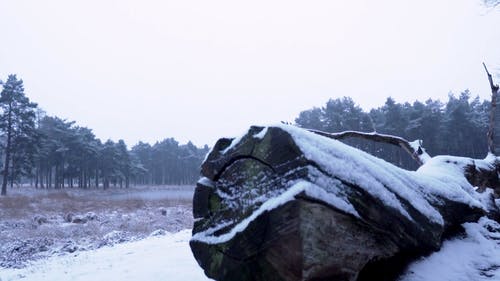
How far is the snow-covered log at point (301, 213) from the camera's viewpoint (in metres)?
2.24

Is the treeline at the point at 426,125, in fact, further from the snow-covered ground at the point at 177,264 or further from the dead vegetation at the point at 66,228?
the snow-covered ground at the point at 177,264

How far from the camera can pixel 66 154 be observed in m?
50.3

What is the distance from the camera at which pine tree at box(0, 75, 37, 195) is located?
116 feet

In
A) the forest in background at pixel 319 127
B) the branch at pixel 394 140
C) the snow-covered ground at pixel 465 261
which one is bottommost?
the snow-covered ground at pixel 465 261

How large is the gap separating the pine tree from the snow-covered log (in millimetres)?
40972

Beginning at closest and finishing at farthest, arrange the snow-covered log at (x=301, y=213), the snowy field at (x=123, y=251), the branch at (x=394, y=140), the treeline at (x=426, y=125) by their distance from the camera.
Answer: the snow-covered log at (x=301, y=213), the snowy field at (x=123, y=251), the branch at (x=394, y=140), the treeline at (x=426, y=125)

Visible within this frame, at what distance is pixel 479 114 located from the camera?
43.8 metres

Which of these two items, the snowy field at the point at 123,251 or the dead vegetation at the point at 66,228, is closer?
the snowy field at the point at 123,251

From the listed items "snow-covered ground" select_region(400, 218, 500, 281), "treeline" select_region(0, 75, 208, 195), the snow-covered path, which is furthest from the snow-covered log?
"treeline" select_region(0, 75, 208, 195)

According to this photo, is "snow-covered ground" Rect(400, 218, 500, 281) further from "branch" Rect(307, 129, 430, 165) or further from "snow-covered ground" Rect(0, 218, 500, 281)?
"branch" Rect(307, 129, 430, 165)

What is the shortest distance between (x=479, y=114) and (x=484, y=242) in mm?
49287

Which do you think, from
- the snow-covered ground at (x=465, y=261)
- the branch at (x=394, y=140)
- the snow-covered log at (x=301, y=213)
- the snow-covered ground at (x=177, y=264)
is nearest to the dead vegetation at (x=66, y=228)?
the snow-covered ground at (x=177, y=264)

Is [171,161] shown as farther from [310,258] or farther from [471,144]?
[310,258]

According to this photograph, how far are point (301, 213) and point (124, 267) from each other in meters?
5.10
